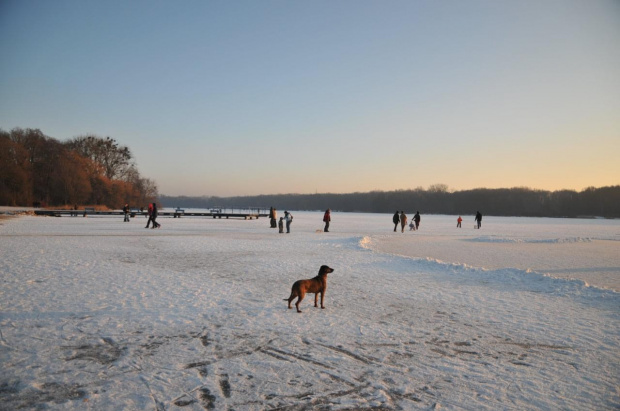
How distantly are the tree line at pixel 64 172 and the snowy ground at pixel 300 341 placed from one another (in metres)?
54.7

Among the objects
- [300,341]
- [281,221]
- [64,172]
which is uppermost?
[64,172]

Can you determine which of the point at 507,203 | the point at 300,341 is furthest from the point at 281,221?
the point at 507,203

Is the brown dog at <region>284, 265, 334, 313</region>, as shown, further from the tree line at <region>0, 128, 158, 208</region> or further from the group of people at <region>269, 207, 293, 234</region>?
the tree line at <region>0, 128, 158, 208</region>

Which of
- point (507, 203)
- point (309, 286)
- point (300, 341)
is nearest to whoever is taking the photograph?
point (300, 341)

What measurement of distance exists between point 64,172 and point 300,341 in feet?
205

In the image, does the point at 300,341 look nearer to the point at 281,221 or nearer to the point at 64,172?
the point at 281,221

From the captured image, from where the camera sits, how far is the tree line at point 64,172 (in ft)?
181

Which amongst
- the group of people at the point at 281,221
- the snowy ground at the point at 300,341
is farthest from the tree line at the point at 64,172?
the snowy ground at the point at 300,341

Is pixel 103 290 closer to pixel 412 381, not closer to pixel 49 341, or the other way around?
pixel 49 341

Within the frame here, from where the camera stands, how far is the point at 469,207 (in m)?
128

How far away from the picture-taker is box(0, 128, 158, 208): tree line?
55.1m

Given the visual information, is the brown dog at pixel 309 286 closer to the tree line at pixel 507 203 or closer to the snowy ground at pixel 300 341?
the snowy ground at pixel 300 341

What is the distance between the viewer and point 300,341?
4.98 meters

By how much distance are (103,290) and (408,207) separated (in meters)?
140
